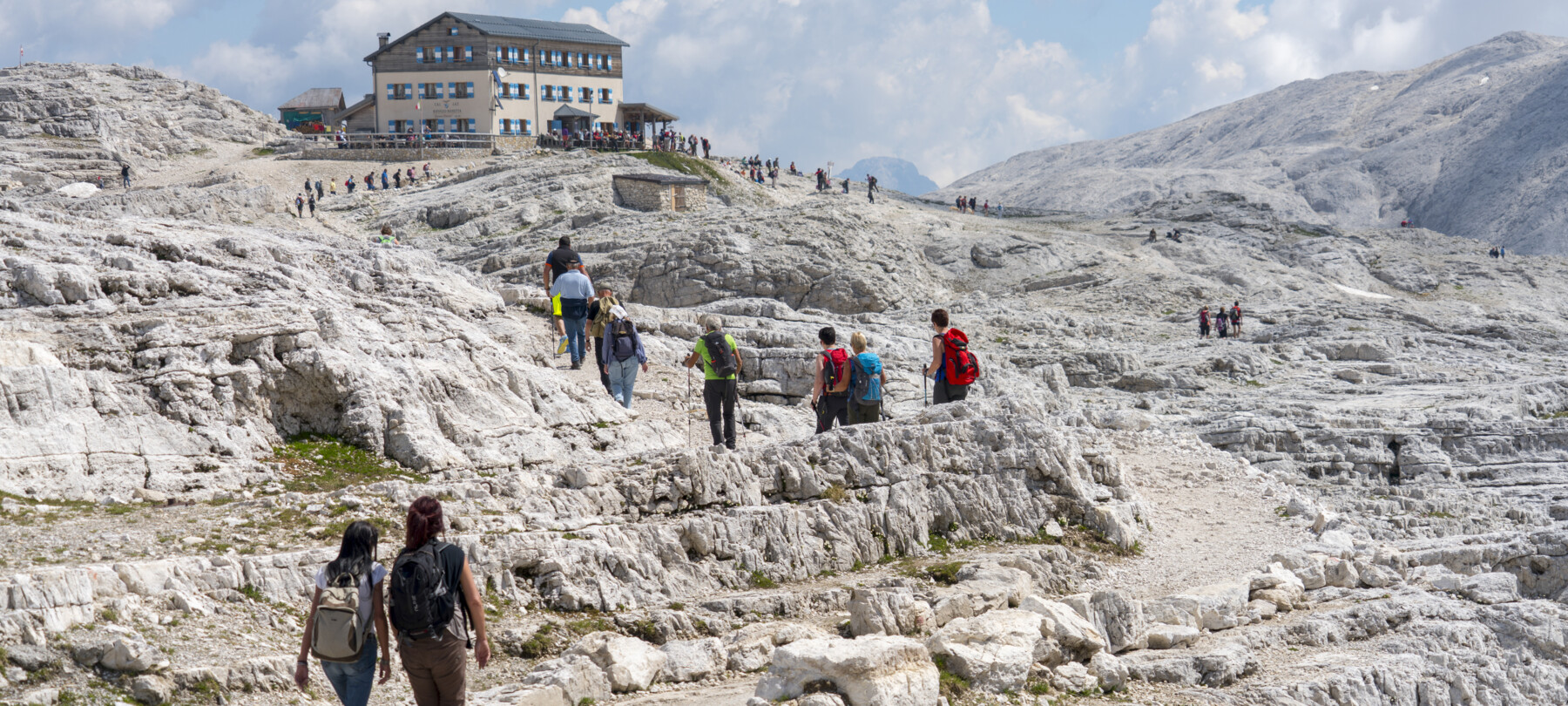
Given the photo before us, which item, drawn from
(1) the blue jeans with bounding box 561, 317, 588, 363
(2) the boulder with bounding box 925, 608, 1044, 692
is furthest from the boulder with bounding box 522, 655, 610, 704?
(1) the blue jeans with bounding box 561, 317, 588, 363

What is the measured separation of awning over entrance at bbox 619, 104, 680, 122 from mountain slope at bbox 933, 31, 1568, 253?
38.4 metres

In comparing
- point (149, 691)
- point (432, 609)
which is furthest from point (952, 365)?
point (149, 691)

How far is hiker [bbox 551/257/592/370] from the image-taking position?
755 inches

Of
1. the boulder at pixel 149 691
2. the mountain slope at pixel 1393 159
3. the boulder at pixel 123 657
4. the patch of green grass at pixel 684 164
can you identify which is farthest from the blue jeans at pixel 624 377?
the mountain slope at pixel 1393 159

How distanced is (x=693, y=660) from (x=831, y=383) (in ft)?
20.3

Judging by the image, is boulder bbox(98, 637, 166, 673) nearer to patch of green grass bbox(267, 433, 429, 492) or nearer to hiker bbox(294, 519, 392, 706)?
hiker bbox(294, 519, 392, 706)

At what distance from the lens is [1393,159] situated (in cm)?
11194

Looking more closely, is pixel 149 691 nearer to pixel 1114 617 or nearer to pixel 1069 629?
pixel 1069 629

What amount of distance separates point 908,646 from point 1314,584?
8.58 metres

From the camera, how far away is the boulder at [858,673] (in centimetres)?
942

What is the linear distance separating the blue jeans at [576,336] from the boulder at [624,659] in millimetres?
9291

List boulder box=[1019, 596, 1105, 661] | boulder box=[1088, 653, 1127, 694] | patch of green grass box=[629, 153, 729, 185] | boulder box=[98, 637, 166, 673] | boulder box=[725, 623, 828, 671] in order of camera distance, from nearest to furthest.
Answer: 1. boulder box=[98, 637, 166, 673]
2. boulder box=[725, 623, 828, 671]
3. boulder box=[1088, 653, 1127, 694]
4. boulder box=[1019, 596, 1105, 661]
5. patch of green grass box=[629, 153, 729, 185]

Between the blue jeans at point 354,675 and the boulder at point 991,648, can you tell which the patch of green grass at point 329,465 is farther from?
the boulder at point 991,648

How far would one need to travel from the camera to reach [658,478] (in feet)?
46.0
